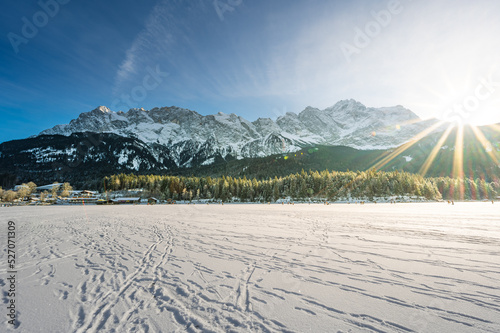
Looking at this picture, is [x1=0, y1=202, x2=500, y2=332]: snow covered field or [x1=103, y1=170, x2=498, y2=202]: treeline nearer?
[x1=0, y1=202, x2=500, y2=332]: snow covered field

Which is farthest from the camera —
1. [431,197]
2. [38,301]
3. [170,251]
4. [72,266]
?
[431,197]

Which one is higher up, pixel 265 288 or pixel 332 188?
pixel 332 188

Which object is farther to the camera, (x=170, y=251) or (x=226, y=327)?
(x=170, y=251)

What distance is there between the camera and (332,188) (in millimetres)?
91562

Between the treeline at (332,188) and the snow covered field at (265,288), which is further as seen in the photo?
the treeline at (332,188)

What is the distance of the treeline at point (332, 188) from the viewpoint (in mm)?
82812

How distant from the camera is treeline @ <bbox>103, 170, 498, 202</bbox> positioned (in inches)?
3260

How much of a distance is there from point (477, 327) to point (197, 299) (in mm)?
6236

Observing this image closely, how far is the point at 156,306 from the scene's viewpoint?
5312 millimetres

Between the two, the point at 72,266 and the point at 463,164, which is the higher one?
the point at 463,164

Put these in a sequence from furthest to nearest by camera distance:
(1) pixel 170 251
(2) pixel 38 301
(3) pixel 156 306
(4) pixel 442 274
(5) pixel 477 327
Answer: (1) pixel 170 251 < (4) pixel 442 274 < (2) pixel 38 301 < (3) pixel 156 306 < (5) pixel 477 327

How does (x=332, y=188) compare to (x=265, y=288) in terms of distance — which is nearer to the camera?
(x=265, y=288)

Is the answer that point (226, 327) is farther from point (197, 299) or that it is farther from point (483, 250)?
point (483, 250)

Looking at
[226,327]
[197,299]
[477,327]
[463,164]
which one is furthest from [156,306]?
[463,164]
